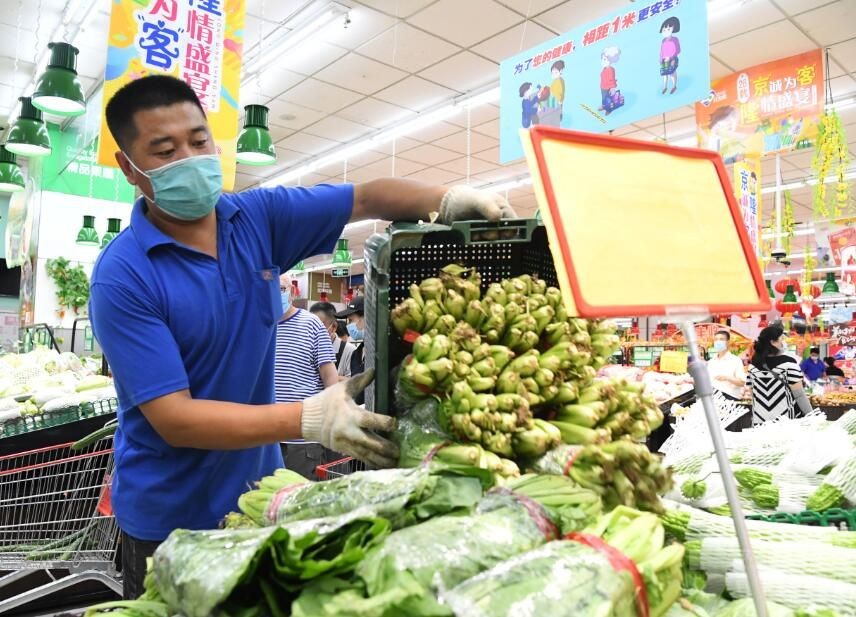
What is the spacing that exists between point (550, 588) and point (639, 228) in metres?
0.57

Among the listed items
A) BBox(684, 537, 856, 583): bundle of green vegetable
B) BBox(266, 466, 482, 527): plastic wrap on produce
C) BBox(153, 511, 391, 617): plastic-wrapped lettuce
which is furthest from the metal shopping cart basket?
BBox(684, 537, 856, 583): bundle of green vegetable

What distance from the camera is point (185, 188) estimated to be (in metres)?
1.75

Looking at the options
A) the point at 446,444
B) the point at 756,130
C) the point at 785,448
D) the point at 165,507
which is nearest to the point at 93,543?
the point at 165,507

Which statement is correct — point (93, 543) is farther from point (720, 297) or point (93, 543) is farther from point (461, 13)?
point (461, 13)

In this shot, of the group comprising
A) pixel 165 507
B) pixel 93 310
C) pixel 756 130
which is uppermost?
pixel 756 130

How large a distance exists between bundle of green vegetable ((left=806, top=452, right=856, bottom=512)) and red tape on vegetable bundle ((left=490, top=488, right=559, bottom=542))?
3.58ft

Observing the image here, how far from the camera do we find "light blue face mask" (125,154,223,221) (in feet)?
5.69

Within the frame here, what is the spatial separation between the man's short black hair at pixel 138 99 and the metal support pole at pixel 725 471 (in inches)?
57.3

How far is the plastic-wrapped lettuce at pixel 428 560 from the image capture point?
2.38 feet

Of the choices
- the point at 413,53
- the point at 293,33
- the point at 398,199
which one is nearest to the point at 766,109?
the point at 413,53

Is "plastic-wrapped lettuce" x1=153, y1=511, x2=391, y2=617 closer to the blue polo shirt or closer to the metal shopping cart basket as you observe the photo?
the blue polo shirt

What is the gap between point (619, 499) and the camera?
108cm

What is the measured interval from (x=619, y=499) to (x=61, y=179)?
11922 mm

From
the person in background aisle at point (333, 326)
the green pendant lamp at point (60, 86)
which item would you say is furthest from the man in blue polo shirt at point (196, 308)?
the person in background aisle at point (333, 326)
